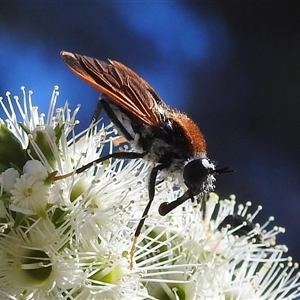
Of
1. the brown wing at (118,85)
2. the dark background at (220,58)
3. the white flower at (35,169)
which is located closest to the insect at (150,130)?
the brown wing at (118,85)

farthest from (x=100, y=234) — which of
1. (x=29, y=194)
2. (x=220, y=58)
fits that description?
(x=220, y=58)

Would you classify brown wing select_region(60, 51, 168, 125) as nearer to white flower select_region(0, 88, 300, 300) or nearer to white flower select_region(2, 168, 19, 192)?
white flower select_region(0, 88, 300, 300)

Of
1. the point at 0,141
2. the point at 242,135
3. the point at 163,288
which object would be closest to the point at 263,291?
the point at 163,288

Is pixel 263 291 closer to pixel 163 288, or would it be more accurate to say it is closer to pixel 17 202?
Result: pixel 163 288

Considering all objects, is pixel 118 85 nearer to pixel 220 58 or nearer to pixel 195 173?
pixel 195 173

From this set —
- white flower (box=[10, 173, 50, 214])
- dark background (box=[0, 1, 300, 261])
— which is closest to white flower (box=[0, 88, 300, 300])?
white flower (box=[10, 173, 50, 214])

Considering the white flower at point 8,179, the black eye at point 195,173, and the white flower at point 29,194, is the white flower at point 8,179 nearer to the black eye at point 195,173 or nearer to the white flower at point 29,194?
the white flower at point 29,194
